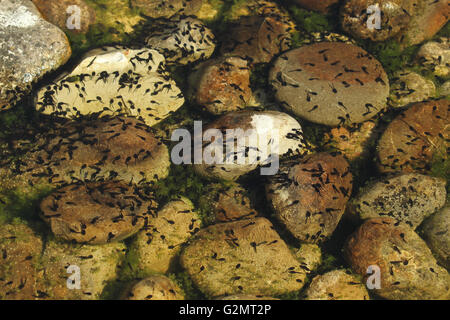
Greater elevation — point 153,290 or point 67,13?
point 67,13

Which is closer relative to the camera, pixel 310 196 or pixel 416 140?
pixel 310 196

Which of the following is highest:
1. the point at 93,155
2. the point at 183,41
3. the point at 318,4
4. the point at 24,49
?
the point at 318,4

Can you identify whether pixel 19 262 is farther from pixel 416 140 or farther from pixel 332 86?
pixel 416 140

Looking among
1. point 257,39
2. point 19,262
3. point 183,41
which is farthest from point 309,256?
point 183,41

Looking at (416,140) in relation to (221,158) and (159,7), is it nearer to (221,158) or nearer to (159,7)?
(221,158)

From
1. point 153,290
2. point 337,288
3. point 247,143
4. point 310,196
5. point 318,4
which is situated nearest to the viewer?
point 153,290

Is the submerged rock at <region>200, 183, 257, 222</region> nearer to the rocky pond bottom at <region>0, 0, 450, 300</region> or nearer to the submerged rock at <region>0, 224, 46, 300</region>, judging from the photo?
the rocky pond bottom at <region>0, 0, 450, 300</region>

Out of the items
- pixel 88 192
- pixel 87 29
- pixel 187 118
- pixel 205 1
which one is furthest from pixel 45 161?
pixel 205 1

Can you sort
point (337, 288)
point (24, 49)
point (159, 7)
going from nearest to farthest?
point (337, 288), point (24, 49), point (159, 7)
